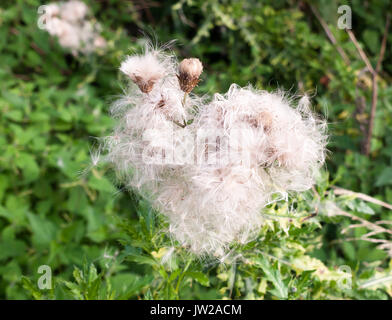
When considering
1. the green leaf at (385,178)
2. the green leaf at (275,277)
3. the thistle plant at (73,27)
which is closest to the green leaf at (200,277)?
the green leaf at (275,277)

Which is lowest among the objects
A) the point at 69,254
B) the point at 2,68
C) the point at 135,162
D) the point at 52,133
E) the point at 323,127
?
the point at 69,254

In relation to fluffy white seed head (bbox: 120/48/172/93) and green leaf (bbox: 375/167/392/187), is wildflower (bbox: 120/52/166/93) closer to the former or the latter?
fluffy white seed head (bbox: 120/48/172/93)

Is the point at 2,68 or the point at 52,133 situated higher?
the point at 2,68

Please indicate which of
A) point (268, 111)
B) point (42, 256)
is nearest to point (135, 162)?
point (268, 111)

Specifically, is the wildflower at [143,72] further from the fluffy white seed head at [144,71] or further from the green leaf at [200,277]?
the green leaf at [200,277]

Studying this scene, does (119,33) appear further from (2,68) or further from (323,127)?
(323,127)

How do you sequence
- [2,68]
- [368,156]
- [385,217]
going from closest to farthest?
[385,217], [368,156], [2,68]

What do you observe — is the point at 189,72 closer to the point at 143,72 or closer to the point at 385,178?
the point at 143,72
